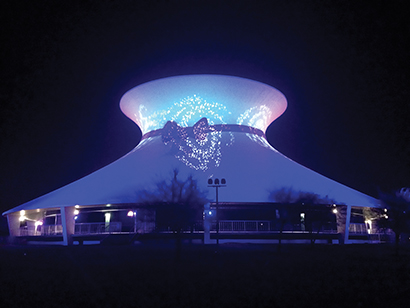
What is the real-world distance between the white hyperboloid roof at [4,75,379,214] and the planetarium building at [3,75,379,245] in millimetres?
73

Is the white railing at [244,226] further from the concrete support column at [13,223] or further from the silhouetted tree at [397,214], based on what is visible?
the concrete support column at [13,223]

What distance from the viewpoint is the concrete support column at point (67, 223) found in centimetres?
2186

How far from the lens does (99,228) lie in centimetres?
2364

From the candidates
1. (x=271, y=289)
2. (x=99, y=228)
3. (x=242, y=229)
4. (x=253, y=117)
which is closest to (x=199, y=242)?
(x=242, y=229)

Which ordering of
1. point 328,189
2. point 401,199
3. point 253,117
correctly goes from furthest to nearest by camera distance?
point 253,117
point 328,189
point 401,199

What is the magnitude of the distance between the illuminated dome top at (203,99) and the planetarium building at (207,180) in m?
0.08

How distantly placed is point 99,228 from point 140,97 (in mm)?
10769

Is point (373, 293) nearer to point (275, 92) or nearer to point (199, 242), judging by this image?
point (199, 242)

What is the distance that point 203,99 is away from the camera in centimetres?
2636

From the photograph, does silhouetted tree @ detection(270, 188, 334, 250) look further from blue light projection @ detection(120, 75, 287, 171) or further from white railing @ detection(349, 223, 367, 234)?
blue light projection @ detection(120, 75, 287, 171)

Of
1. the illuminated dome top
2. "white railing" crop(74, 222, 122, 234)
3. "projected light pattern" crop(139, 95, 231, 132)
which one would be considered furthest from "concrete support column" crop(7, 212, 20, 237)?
"projected light pattern" crop(139, 95, 231, 132)

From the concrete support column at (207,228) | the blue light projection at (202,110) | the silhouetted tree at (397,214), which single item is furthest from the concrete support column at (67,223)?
the silhouetted tree at (397,214)

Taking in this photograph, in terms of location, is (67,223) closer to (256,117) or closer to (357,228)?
(256,117)

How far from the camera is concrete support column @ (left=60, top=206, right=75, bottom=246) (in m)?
21.9
